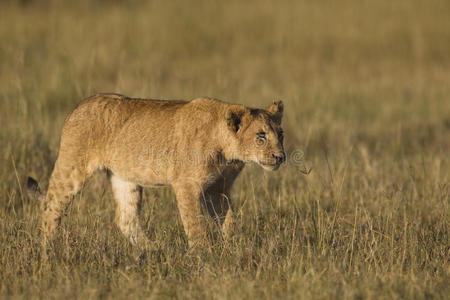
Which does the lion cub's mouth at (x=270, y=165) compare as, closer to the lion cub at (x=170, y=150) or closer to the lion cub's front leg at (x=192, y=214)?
the lion cub at (x=170, y=150)

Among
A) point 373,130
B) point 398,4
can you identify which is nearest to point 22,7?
point 398,4

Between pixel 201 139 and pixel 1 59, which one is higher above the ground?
pixel 1 59

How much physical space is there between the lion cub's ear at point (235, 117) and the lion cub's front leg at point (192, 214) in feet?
2.11

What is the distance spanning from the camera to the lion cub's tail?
6363 mm

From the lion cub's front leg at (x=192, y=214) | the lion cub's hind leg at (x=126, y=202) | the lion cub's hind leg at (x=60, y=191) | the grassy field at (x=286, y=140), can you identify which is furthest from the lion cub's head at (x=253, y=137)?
the lion cub's hind leg at (x=60, y=191)

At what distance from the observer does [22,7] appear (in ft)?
63.4

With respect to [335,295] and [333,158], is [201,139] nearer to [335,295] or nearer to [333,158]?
[335,295]

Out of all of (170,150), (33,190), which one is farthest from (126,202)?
(170,150)

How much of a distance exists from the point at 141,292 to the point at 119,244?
3.69 ft

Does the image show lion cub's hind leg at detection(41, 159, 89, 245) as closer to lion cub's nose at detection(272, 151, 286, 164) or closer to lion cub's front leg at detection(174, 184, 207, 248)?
lion cub's front leg at detection(174, 184, 207, 248)

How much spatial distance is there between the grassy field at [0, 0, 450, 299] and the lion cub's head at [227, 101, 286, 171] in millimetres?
666

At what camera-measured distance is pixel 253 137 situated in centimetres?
573

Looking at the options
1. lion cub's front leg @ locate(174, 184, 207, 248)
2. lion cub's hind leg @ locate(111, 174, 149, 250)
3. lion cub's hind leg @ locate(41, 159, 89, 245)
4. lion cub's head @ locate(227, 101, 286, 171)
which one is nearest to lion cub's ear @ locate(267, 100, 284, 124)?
lion cub's head @ locate(227, 101, 286, 171)

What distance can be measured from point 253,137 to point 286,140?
4.79 metres
